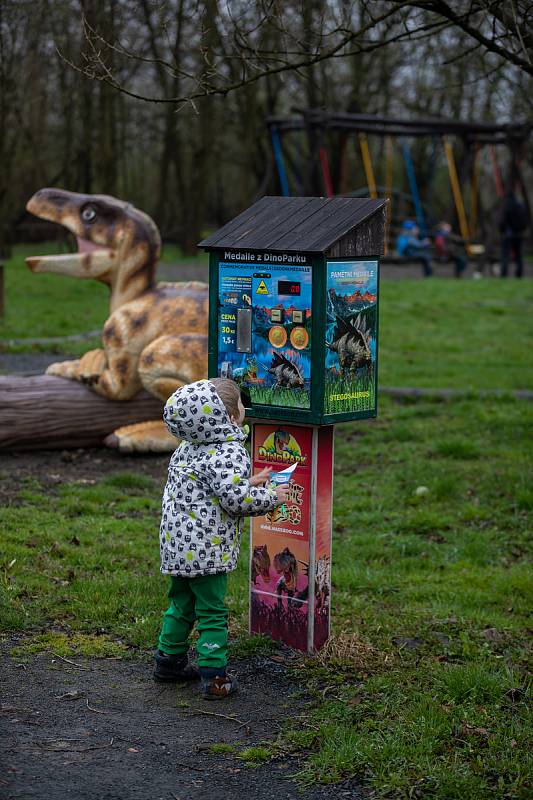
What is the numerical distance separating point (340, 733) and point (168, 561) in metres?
0.94

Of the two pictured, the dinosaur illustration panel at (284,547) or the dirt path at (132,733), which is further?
the dinosaur illustration panel at (284,547)

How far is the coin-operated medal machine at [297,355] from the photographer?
182 inches

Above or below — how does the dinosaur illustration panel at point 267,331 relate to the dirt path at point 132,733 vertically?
above

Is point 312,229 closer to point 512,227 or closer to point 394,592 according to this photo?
point 394,592

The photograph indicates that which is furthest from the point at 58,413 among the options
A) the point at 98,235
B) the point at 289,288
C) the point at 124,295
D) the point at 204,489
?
the point at 204,489

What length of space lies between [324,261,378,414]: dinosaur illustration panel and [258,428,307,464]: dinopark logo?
27 centimetres

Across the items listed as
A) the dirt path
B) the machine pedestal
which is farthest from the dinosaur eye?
the dirt path

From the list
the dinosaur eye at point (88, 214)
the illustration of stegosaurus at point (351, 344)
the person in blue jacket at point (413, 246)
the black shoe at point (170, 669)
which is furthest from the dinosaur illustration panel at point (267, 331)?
the person in blue jacket at point (413, 246)

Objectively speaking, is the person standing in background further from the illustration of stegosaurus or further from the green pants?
the green pants

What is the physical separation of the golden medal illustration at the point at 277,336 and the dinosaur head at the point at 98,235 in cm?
426

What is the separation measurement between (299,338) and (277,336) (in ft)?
0.36

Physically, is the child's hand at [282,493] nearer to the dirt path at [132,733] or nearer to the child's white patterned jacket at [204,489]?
the child's white patterned jacket at [204,489]

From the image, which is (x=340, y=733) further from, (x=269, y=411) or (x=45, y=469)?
(x=45, y=469)

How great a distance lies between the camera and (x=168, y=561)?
4.43 meters
